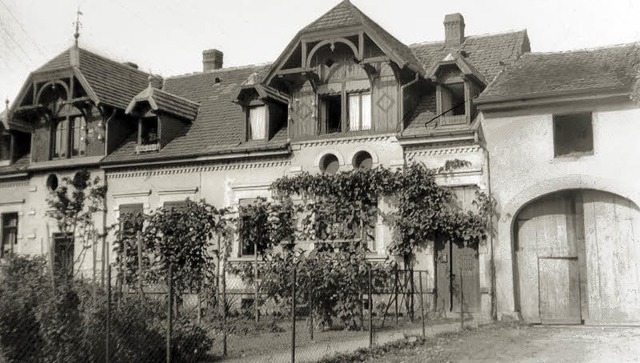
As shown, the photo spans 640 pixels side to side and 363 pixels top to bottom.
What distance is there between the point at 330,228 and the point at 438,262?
11.6 ft

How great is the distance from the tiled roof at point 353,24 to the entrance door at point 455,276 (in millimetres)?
5908

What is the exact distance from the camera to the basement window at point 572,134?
1909cm

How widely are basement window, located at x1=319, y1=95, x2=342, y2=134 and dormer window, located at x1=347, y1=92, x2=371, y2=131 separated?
0.52 m

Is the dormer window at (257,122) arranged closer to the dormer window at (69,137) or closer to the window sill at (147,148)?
the window sill at (147,148)

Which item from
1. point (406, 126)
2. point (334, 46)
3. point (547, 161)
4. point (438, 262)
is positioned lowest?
point (438, 262)

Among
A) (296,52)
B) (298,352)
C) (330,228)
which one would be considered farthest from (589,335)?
(296,52)

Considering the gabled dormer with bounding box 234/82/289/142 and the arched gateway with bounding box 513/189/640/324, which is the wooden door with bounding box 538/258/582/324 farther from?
the gabled dormer with bounding box 234/82/289/142

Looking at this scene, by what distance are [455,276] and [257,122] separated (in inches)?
349

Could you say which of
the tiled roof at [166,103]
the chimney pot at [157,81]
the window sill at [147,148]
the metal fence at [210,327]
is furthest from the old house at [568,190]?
the chimney pot at [157,81]

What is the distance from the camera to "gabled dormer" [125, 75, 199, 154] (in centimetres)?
2523

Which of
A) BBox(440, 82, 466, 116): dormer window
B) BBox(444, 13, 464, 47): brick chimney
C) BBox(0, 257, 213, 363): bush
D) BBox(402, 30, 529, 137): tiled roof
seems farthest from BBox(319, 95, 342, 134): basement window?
BBox(0, 257, 213, 363): bush

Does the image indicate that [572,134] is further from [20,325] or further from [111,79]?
[111,79]

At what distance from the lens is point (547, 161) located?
61.9 ft

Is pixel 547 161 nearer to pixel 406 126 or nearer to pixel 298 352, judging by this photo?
pixel 406 126
